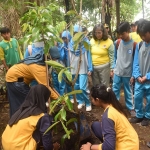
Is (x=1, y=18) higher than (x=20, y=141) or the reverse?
higher

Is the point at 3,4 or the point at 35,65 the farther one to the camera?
the point at 3,4

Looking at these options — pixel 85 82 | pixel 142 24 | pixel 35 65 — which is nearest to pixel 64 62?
pixel 85 82

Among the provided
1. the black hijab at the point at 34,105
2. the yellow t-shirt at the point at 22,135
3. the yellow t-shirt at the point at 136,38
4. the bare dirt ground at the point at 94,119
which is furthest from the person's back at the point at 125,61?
the yellow t-shirt at the point at 22,135

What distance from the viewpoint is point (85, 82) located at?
4.21 m

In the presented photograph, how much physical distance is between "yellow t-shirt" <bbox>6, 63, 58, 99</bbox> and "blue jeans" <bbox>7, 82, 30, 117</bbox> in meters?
0.07

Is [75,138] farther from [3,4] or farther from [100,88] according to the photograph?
[3,4]

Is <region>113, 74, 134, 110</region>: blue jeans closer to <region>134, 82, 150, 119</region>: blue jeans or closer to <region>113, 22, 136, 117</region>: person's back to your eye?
<region>113, 22, 136, 117</region>: person's back

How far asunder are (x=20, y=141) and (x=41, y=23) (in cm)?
127

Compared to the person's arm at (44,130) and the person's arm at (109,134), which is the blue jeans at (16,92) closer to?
the person's arm at (44,130)

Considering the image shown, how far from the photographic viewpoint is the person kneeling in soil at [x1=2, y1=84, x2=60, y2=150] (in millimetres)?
2367

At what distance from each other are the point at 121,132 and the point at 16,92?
5.79ft

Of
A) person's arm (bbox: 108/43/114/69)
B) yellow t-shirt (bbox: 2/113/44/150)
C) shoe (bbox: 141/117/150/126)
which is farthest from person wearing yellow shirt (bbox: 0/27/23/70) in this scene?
shoe (bbox: 141/117/150/126)

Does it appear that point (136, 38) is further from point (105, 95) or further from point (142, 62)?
point (105, 95)

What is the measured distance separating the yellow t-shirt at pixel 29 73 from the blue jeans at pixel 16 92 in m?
0.07
